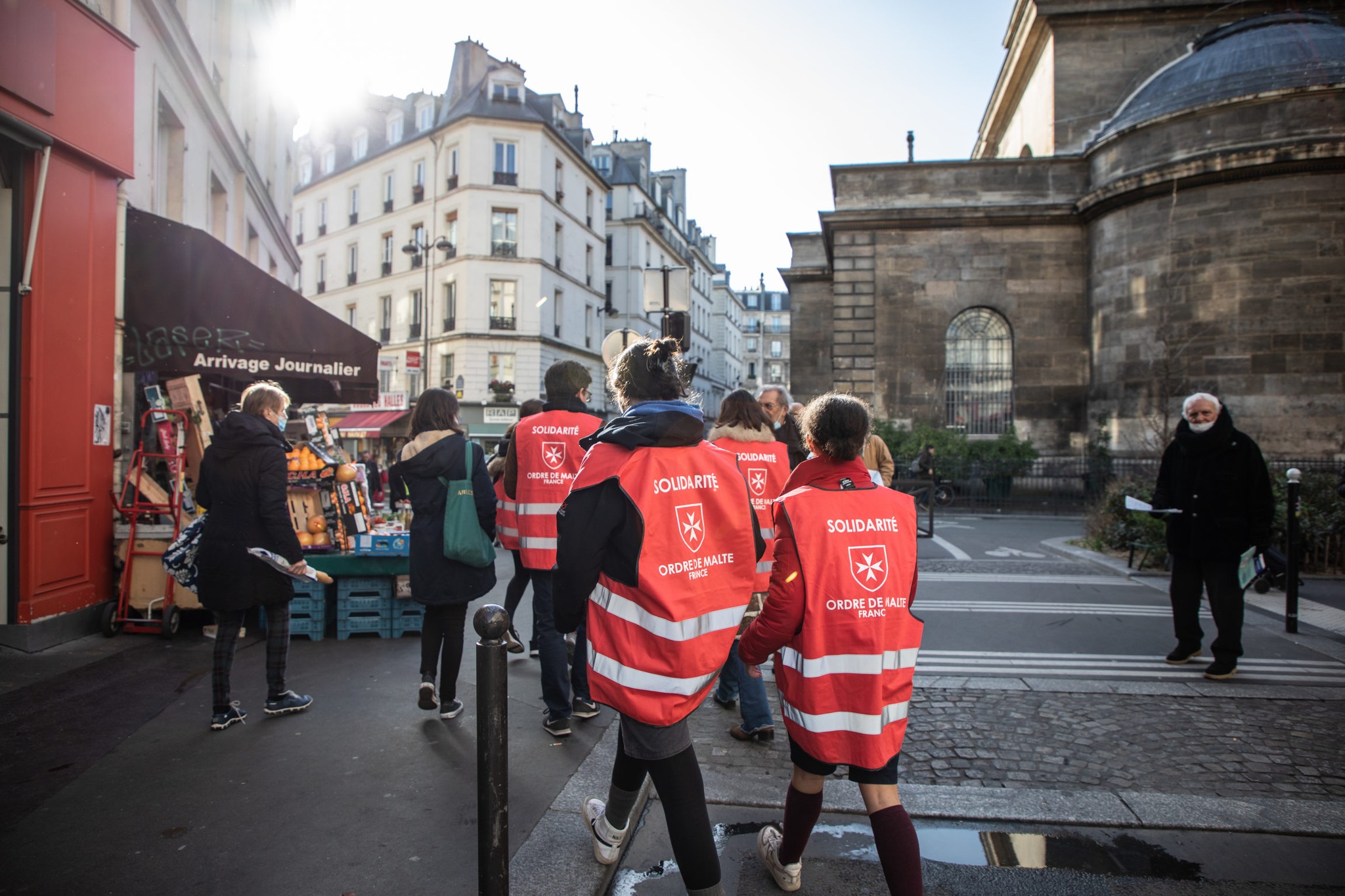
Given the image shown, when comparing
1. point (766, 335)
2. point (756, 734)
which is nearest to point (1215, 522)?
point (756, 734)

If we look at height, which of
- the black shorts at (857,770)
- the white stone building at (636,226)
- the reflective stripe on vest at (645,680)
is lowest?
the black shorts at (857,770)

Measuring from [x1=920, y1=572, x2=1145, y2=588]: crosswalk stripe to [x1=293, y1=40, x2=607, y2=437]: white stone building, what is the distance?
23.0 metres

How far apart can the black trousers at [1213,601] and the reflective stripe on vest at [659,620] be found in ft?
13.2

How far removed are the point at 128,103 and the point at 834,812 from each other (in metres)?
7.38

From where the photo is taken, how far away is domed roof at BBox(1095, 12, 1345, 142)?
55.0 ft

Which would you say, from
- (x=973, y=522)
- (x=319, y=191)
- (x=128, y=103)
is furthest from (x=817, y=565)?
(x=319, y=191)

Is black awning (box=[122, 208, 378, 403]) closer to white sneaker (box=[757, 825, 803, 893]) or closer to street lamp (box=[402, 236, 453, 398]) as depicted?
white sneaker (box=[757, 825, 803, 893])

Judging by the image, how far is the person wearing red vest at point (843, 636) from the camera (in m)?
2.41

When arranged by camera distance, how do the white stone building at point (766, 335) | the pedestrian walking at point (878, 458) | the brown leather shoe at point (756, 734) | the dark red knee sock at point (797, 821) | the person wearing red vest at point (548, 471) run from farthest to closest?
1. the white stone building at point (766, 335)
2. the pedestrian walking at point (878, 458)
3. the person wearing red vest at point (548, 471)
4. the brown leather shoe at point (756, 734)
5. the dark red knee sock at point (797, 821)

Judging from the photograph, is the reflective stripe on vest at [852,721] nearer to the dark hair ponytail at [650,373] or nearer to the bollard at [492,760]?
the bollard at [492,760]

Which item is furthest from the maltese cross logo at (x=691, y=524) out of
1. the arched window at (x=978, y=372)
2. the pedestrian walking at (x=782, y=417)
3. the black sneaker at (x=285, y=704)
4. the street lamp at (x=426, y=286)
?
the arched window at (x=978, y=372)

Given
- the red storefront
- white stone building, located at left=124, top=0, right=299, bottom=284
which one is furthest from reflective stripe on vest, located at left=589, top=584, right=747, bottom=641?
white stone building, located at left=124, top=0, right=299, bottom=284

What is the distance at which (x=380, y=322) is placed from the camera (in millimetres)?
36250

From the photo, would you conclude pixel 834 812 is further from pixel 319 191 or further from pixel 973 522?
pixel 319 191
